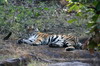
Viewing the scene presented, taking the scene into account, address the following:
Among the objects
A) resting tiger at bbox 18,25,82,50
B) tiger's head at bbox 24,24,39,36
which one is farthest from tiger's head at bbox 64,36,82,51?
tiger's head at bbox 24,24,39,36

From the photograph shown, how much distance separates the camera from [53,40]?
9711mm

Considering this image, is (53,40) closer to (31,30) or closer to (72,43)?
(72,43)

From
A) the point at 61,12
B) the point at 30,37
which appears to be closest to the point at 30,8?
the point at 61,12

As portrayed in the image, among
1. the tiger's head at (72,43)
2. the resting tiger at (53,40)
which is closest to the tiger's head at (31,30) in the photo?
the resting tiger at (53,40)

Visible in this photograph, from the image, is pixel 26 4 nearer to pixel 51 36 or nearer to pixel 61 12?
pixel 61 12

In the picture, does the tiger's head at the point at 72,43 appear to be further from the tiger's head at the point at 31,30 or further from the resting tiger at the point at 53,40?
the tiger's head at the point at 31,30

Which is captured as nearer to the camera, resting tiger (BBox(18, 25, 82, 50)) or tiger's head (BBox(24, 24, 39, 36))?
resting tiger (BBox(18, 25, 82, 50))

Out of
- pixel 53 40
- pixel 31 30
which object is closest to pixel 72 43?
pixel 53 40

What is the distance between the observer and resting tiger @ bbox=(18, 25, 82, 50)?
8898mm

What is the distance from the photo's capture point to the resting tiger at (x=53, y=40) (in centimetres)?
890

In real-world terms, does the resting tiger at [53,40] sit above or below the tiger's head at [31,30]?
below

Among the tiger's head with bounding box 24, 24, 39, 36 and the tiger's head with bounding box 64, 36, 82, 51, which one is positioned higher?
the tiger's head with bounding box 24, 24, 39, 36

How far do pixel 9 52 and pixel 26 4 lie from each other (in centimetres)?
778

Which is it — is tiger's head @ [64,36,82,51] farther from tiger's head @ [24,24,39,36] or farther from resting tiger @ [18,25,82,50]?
tiger's head @ [24,24,39,36]
